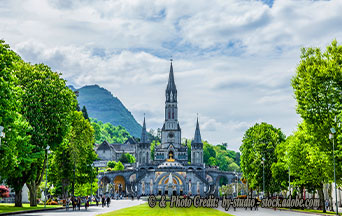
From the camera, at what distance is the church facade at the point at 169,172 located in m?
153

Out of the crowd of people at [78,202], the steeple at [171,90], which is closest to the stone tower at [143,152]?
the steeple at [171,90]

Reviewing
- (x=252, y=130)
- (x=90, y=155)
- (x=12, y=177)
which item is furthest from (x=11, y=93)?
(x=252, y=130)

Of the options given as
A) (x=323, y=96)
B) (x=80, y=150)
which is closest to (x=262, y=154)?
(x=80, y=150)

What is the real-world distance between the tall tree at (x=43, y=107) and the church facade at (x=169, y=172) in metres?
97.7

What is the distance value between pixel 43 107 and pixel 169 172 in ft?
364

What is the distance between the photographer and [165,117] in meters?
190

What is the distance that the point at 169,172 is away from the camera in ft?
509

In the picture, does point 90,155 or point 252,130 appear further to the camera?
point 252,130

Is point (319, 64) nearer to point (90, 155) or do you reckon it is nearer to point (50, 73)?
point (50, 73)

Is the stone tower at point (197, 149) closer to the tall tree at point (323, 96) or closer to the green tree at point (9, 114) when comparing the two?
the tall tree at point (323, 96)

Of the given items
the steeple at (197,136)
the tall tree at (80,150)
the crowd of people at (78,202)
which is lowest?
the crowd of people at (78,202)

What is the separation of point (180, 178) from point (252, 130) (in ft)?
256

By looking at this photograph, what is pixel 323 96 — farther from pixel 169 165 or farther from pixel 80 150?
pixel 169 165

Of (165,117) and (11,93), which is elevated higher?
(165,117)
